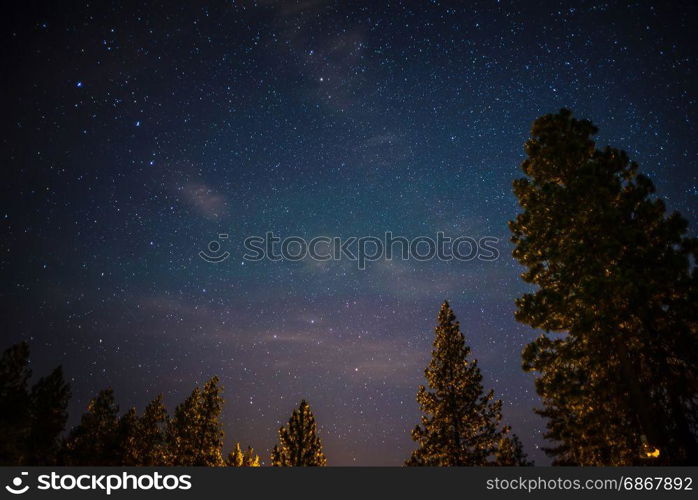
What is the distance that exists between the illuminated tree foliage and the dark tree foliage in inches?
1518

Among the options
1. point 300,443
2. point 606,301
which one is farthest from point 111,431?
point 606,301

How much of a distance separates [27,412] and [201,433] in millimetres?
14575

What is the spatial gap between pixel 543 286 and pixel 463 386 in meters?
15.9

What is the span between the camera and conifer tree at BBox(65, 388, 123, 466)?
40.4m

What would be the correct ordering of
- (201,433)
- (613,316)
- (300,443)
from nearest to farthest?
(613,316)
(300,443)
(201,433)

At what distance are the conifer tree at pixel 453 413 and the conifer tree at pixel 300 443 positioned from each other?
10.7 m

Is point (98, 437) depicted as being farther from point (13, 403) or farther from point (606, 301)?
point (606, 301)

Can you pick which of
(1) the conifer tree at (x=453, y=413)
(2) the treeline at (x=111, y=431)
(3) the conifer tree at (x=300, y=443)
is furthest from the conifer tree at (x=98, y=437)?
(1) the conifer tree at (x=453, y=413)

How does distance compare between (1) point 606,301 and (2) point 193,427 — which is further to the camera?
(2) point 193,427

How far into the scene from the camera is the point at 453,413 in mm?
26344

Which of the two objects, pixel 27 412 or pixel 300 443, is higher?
pixel 27 412

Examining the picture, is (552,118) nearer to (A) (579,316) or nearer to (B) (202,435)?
(A) (579,316)

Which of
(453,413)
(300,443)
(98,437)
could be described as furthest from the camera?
(98,437)

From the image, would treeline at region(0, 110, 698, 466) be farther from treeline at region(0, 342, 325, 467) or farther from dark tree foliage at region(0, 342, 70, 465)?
dark tree foliage at region(0, 342, 70, 465)
